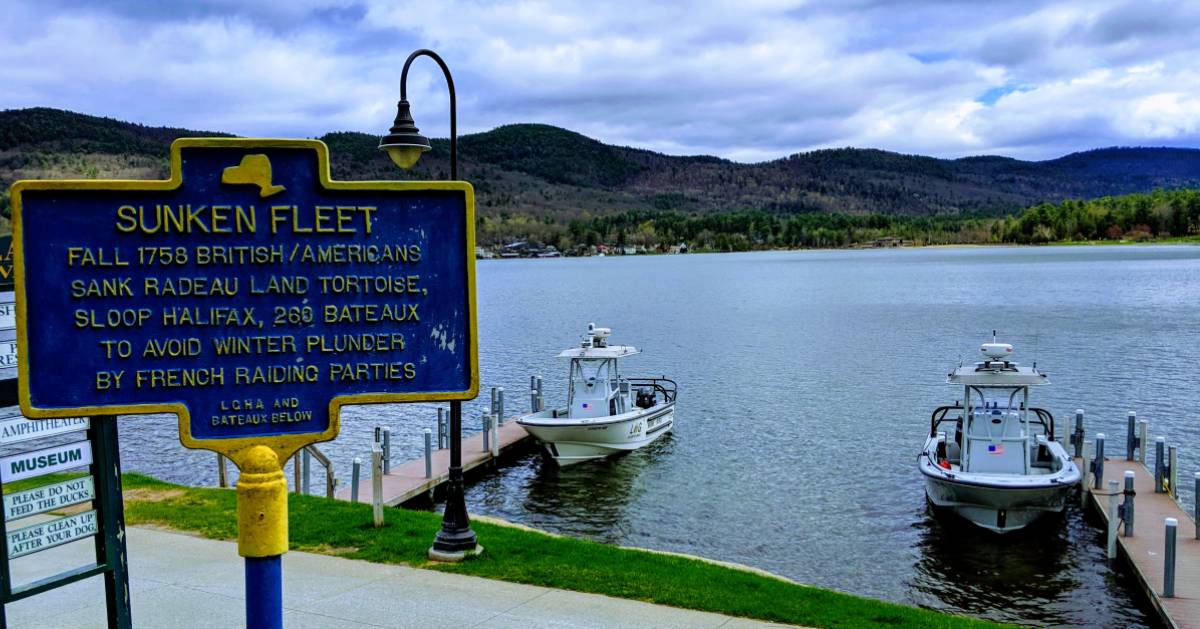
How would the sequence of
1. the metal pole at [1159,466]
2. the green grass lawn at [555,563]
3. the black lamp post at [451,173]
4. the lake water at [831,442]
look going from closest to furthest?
1. the green grass lawn at [555,563]
2. the black lamp post at [451,173]
3. the lake water at [831,442]
4. the metal pole at [1159,466]

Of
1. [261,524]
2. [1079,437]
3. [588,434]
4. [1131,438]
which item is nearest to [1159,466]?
[1131,438]

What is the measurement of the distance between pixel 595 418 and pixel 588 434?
71 cm

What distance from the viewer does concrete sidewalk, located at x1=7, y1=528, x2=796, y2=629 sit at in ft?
33.2

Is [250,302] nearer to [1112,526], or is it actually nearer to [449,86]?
[449,86]

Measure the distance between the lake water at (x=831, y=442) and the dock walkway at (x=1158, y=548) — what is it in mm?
596

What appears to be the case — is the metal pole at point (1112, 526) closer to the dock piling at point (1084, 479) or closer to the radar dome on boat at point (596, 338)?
the dock piling at point (1084, 479)

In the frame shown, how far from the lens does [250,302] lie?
6152 mm

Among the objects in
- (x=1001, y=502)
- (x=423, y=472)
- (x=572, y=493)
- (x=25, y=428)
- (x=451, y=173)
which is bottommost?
(x=572, y=493)

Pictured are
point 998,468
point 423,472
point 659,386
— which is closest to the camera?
point 998,468

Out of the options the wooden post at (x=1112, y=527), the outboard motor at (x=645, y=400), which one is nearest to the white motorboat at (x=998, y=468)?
the wooden post at (x=1112, y=527)

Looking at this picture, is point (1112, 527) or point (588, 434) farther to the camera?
point (588, 434)

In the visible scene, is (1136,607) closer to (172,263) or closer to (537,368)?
(172,263)

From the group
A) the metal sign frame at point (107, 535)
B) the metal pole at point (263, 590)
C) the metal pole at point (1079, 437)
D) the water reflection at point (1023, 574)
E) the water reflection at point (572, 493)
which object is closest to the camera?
the metal pole at point (263, 590)

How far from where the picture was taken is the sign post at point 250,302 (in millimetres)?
5855
